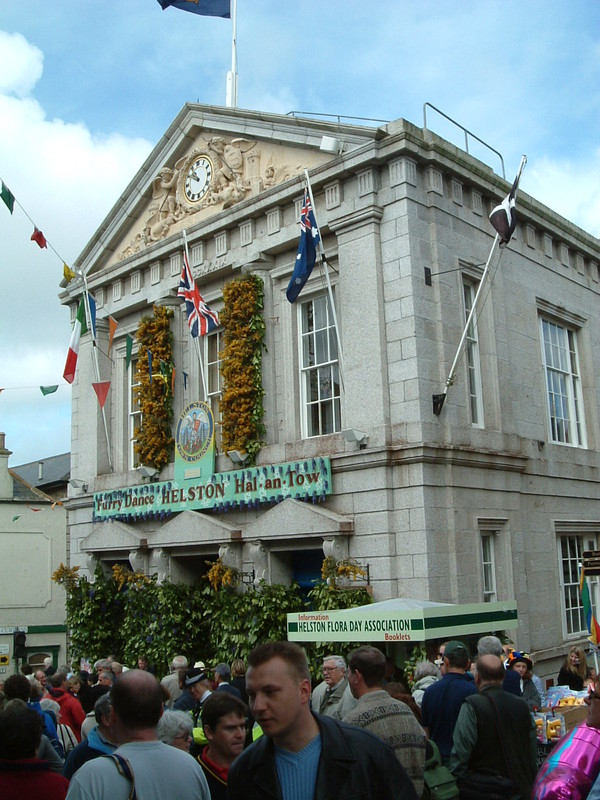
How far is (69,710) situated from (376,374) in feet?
25.0

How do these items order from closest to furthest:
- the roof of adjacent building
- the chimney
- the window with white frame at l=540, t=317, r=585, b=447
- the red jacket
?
1. the red jacket
2. the window with white frame at l=540, t=317, r=585, b=447
3. the chimney
4. the roof of adjacent building

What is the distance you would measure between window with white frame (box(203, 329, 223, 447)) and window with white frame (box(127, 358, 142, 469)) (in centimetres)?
237

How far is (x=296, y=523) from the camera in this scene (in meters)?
15.4

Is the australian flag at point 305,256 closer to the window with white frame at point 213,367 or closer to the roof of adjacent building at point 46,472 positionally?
the window with white frame at point 213,367

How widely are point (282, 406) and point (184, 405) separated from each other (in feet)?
10.2

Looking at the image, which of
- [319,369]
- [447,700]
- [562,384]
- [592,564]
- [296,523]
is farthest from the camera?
[562,384]

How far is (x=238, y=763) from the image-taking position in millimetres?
3559

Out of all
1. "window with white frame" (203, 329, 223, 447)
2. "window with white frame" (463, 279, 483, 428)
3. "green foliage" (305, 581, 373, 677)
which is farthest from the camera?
"window with white frame" (203, 329, 223, 447)

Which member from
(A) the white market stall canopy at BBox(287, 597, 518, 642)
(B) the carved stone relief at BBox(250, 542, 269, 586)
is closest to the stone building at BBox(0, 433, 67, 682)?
(B) the carved stone relief at BBox(250, 542, 269, 586)

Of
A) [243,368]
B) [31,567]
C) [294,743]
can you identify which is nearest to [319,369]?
[243,368]

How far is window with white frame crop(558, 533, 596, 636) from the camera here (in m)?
17.1

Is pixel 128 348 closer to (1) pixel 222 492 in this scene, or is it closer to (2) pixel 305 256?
(1) pixel 222 492

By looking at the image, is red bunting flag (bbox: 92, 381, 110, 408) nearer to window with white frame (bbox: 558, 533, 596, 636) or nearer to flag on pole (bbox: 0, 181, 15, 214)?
flag on pole (bbox: 0, 181, 15, 214)

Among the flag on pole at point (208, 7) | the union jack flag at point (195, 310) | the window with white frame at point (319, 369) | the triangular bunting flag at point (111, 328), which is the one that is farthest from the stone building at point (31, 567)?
the flag on pole at point (208, 7)
